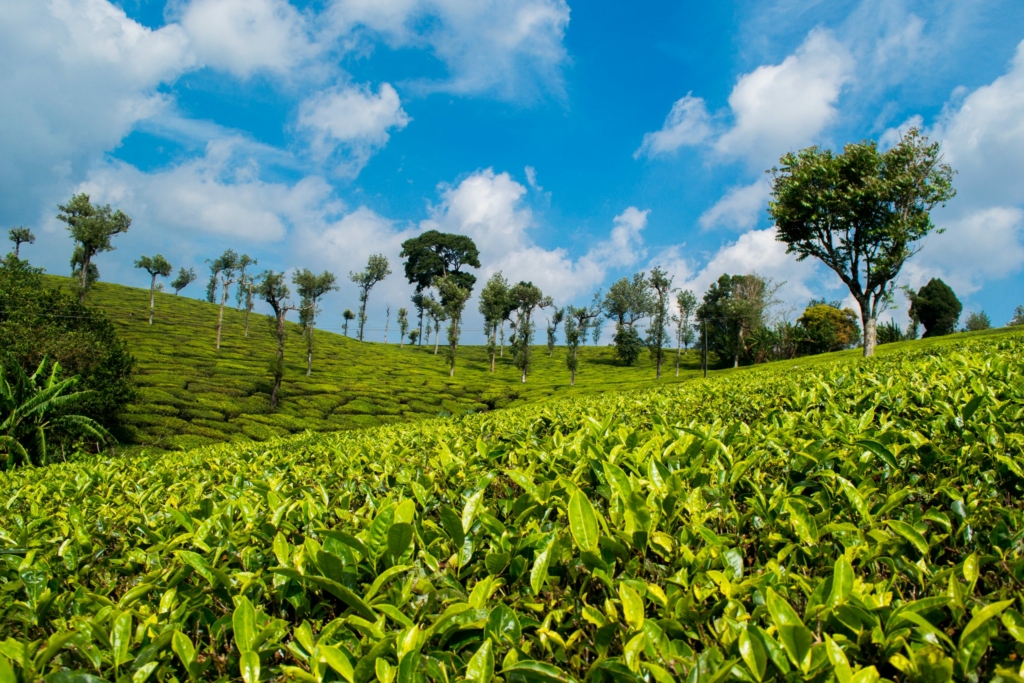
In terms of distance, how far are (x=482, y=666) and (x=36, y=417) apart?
22.6 metres

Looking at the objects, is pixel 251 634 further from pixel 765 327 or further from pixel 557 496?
pixel 765 327

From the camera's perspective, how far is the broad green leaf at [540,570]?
5.13 feet

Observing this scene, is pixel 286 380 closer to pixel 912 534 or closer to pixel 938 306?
pixel 912 534

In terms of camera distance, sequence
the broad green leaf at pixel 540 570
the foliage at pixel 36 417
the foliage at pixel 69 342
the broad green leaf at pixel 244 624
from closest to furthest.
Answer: the broad green leaf at pixel 244 624
the broad green leaf at pixel 540 570
the foliage at pixel 36 417
the foliage at pixel 69 342

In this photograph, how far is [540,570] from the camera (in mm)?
1584

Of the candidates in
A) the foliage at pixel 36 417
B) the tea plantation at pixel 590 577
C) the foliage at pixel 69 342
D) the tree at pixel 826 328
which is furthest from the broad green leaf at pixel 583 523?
the tree at pixel 826 328

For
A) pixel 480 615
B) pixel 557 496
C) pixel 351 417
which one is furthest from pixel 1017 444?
pixel 351 417

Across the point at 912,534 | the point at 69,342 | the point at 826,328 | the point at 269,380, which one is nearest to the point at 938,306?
the point at 826,328

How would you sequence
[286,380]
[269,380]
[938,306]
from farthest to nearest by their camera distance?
[938,306]
[286,380]
[269,380]

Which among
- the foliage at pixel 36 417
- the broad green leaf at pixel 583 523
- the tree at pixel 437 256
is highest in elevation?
the tree at pixel 437 256

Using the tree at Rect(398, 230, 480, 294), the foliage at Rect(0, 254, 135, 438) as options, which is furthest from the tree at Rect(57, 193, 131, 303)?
the tree at Rect(398, 230, 480, 294)

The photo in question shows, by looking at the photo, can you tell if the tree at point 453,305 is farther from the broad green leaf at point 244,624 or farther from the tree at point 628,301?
the broad green leaf at point 244,624

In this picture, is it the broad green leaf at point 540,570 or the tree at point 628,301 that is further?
the tree at point 628,301

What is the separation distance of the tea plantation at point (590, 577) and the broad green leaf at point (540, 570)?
0.04 feet
